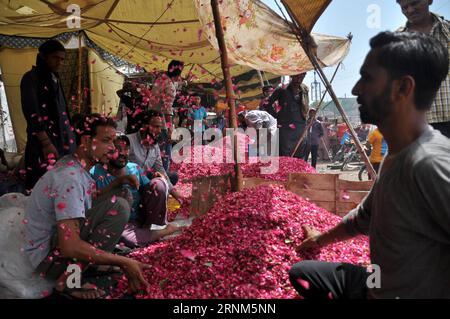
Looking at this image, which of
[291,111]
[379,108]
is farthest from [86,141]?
[291,111]

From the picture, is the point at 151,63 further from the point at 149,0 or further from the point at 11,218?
the point at 11,218

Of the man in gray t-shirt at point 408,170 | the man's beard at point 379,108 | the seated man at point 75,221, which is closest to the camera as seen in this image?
the man in gray t-shirt at point 408,170

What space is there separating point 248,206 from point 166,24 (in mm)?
5333

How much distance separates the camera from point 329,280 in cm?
174

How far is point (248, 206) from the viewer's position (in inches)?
109

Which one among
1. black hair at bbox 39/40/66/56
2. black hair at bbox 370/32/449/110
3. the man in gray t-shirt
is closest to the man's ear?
black hair at bbox 39/40/66/56

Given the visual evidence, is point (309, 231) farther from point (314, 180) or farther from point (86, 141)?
point (86, 141)

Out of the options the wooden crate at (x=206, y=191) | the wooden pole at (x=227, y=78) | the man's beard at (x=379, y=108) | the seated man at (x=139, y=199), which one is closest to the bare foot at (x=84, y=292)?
the seated man at (x=139, y=199)

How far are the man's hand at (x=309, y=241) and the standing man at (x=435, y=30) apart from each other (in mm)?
1402

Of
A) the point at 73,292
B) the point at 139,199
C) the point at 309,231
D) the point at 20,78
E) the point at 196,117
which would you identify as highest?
the point at 20,78

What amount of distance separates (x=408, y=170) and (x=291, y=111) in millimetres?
5320

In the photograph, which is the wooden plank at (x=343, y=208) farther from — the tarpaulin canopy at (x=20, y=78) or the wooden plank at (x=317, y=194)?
the tarpaulin canopy at (x=20, y=78)

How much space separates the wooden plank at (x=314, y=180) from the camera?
12.3ft

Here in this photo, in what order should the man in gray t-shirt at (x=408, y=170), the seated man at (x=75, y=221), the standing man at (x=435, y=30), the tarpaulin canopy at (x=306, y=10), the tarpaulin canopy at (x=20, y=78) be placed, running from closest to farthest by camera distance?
1. the man in gray t-shirt at (x=408, y=170)
2. the seated man at (x=75, y=221)
3. the standing man at (x=435, y=30)
4. the tarpaulin canopy at (x=306, y=10)
5. the tarpaulin canopy at (x=20, y=78)
